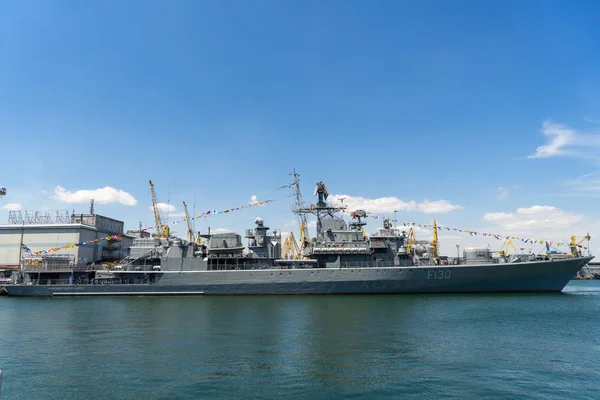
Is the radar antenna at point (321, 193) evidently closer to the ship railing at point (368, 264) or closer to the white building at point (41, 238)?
the ship railing at point (368, 264)

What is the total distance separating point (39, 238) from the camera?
64875mm

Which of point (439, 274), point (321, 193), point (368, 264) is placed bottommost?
point (439, 274)

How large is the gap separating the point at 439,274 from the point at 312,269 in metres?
13.1

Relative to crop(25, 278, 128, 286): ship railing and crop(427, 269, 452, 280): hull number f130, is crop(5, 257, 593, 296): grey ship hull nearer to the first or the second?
crop(427, 269, 452, 280): hull number f130

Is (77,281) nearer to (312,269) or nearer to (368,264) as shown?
(312,269)

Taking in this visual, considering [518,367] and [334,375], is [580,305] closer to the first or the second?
[518,367]

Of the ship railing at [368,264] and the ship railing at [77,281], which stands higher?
the ship railing at [368,264]

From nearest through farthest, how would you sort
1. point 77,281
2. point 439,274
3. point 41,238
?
point 439,274, point 77,281, point 41,238

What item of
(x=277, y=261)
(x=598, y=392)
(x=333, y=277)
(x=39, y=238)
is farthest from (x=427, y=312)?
(x=39, y=238)

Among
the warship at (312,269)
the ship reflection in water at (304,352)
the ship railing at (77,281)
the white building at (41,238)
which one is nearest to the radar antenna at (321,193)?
the warship at (312,269)

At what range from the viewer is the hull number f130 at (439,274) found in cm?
4075

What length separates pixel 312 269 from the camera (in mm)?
41719

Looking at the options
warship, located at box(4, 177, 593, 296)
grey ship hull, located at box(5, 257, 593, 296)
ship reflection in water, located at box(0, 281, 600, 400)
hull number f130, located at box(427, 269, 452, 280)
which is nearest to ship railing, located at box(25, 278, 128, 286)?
warship, located at box(4, 177, 593, 296)

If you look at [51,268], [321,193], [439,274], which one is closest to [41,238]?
[51,268]
